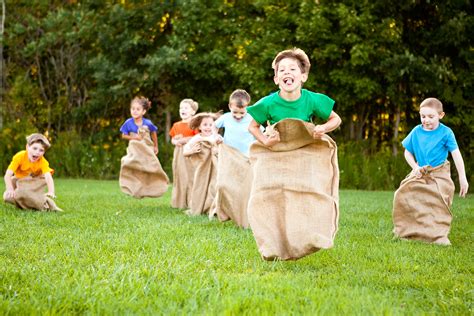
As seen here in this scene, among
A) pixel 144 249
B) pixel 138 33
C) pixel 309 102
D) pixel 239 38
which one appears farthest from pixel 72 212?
pixel 138 33

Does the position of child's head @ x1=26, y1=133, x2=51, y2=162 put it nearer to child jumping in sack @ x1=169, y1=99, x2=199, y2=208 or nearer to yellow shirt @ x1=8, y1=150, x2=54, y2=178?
yellow shirt @ x1=8, y1=150, x2=54, y2=178

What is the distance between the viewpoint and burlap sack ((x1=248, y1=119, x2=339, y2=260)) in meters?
5.68

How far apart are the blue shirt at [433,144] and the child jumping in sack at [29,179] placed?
15.9 ft

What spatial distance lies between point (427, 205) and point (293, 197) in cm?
272

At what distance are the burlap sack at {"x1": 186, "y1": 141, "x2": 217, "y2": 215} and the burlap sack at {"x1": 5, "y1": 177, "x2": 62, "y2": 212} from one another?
6.96ft

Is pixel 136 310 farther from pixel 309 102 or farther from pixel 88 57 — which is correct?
pixel 88 57

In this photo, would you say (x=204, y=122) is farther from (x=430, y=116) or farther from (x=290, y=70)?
(x=290, y=70)

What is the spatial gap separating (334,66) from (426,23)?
11.3ft

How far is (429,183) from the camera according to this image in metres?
7.88

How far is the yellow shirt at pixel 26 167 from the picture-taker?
9617mm

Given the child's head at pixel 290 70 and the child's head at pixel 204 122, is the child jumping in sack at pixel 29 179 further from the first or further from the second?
the child's head at pixel 290 70

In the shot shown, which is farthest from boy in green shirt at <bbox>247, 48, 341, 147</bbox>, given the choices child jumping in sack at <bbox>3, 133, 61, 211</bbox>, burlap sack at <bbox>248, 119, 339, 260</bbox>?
child jumping in sack at <bbox>3, 133, 61, 211</bbox>

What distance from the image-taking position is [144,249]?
6301 millimetres

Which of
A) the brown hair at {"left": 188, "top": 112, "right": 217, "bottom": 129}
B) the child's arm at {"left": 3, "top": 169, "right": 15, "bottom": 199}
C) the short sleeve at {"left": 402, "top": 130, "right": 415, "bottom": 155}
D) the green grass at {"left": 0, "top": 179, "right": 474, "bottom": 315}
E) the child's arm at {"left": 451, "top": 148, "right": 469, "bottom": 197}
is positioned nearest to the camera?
the green grass at {"left": 0, "top": 179, "right": 474, "bottom": 315}
